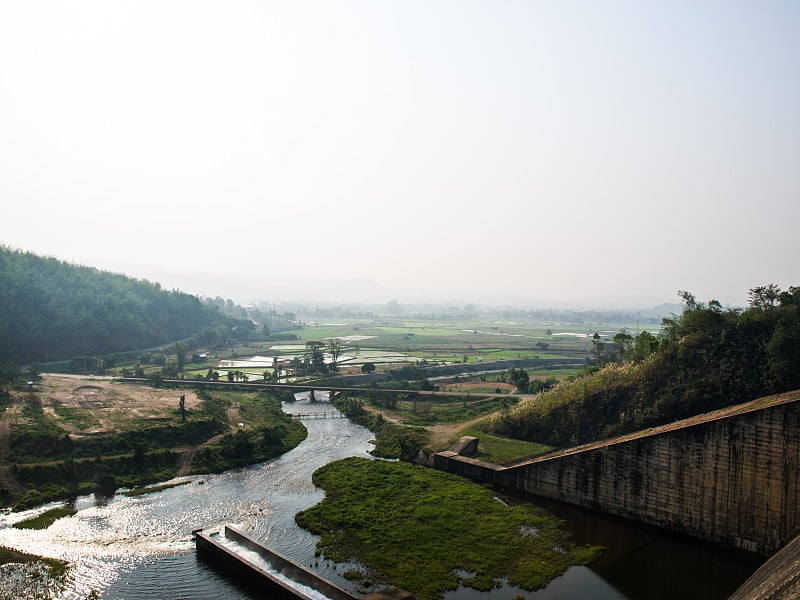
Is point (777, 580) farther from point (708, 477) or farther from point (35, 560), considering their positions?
point (35, 560)

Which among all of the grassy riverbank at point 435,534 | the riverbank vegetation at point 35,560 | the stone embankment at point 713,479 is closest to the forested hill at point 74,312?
the riverbank vegetation at point 35,560

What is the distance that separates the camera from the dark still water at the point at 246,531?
1730 cm

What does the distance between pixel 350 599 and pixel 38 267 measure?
93.0 meters

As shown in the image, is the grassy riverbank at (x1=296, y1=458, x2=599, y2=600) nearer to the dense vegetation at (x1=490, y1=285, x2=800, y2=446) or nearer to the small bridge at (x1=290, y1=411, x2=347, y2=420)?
the dense vegetation at (x1=490, y1=285, x2=800, y2=446)

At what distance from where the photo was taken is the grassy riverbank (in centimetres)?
1814

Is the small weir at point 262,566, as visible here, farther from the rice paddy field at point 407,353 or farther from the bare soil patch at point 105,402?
the rice paddy field at point 407,353

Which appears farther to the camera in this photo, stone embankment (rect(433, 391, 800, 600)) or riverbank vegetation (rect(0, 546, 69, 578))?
stone embankment (rect(433, 391, 800, 600))

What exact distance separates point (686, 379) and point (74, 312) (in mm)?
77298

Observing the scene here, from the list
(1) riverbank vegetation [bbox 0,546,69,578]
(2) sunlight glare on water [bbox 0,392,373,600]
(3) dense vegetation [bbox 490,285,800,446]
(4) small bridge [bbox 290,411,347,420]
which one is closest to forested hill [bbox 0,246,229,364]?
(4) small bridge [bbox 290,411,347,420]

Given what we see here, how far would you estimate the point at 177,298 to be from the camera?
112m

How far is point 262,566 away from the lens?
59.2 feet

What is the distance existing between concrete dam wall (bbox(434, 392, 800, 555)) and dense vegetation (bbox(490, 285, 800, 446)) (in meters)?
2.13

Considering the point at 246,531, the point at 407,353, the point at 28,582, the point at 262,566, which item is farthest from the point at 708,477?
the point at 407,353

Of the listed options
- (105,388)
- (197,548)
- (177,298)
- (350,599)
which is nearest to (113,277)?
(177,298)
